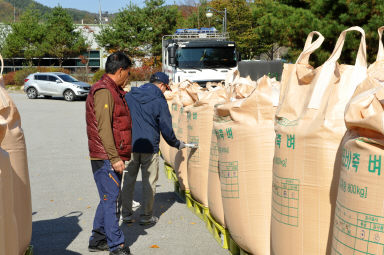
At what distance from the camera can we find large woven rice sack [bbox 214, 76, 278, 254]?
3758mm

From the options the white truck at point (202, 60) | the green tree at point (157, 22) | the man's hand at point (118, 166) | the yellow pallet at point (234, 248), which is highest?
the green tree at point (157, 22)

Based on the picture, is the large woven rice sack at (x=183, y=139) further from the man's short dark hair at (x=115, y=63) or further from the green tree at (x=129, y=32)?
the green tree at (x=129, y=32)

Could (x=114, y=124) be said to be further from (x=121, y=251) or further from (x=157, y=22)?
(x=157, y=22)

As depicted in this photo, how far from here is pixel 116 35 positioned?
42.6 meters

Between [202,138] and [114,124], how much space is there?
1239 millimetres

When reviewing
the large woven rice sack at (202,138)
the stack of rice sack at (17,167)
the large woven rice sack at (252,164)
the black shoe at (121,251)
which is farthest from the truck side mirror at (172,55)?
the large woven rice sack at (252,164)

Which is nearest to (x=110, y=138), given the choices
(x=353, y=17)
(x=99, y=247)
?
(x=99, y=247)

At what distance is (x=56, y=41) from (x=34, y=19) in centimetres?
485

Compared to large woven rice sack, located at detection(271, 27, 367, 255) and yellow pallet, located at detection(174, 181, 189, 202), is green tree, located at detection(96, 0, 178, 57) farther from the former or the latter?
large woven rice sack, located at detection(271, 27, 367, 255)

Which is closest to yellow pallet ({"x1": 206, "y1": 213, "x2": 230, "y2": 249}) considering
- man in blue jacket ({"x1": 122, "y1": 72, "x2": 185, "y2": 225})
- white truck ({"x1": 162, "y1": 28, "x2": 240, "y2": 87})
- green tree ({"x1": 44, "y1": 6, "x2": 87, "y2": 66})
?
man in blue jacket ({"x1": 122, "y1": 72, "x2": 185, "y2": 225})

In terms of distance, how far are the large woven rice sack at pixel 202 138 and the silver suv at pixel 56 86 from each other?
882 inches

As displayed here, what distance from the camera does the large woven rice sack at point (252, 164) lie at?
3758mm

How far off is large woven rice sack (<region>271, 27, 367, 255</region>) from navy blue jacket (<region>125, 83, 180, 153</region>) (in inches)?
102

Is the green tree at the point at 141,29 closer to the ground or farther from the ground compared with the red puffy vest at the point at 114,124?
farther from the ground
